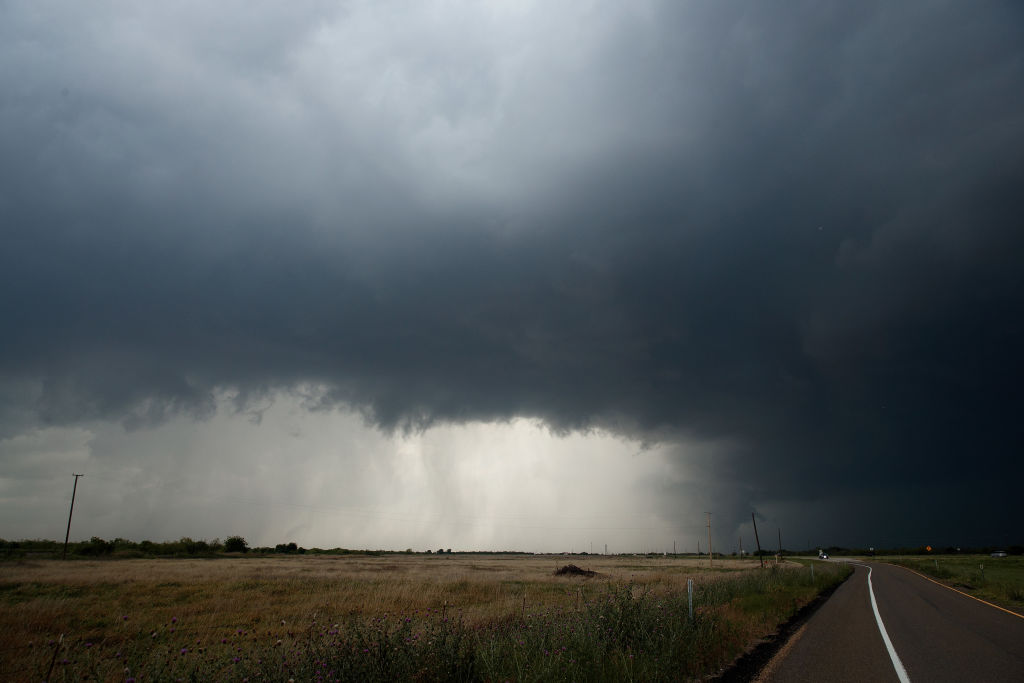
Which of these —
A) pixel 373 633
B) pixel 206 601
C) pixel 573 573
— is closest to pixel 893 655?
pixel 373 633

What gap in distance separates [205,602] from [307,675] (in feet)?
77.8

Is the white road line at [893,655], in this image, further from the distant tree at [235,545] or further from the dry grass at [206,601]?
the distant tree at [235,545]

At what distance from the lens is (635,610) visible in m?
11.9

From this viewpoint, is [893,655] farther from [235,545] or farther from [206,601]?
[235,545]

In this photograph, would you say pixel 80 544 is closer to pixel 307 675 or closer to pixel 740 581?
pixel 740 581

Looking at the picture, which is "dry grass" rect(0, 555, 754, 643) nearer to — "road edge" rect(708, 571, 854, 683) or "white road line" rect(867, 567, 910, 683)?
"road edge" rect(708, 571, 854, 683)

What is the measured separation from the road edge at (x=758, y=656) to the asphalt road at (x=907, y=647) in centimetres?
20

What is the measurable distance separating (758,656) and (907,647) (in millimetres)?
4364

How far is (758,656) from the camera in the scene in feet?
38.8

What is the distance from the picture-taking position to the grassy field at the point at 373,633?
23.6 ft

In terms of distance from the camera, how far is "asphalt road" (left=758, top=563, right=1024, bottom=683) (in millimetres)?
10102

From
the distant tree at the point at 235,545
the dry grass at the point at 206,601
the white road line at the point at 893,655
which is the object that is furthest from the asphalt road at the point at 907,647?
the distant tree at the point at 235,545

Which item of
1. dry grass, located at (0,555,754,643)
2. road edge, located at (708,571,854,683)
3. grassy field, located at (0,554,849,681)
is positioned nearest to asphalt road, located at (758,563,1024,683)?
road edge, located at (708,571,854,683)

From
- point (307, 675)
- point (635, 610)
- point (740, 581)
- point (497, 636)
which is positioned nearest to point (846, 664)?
point (635, 610)
